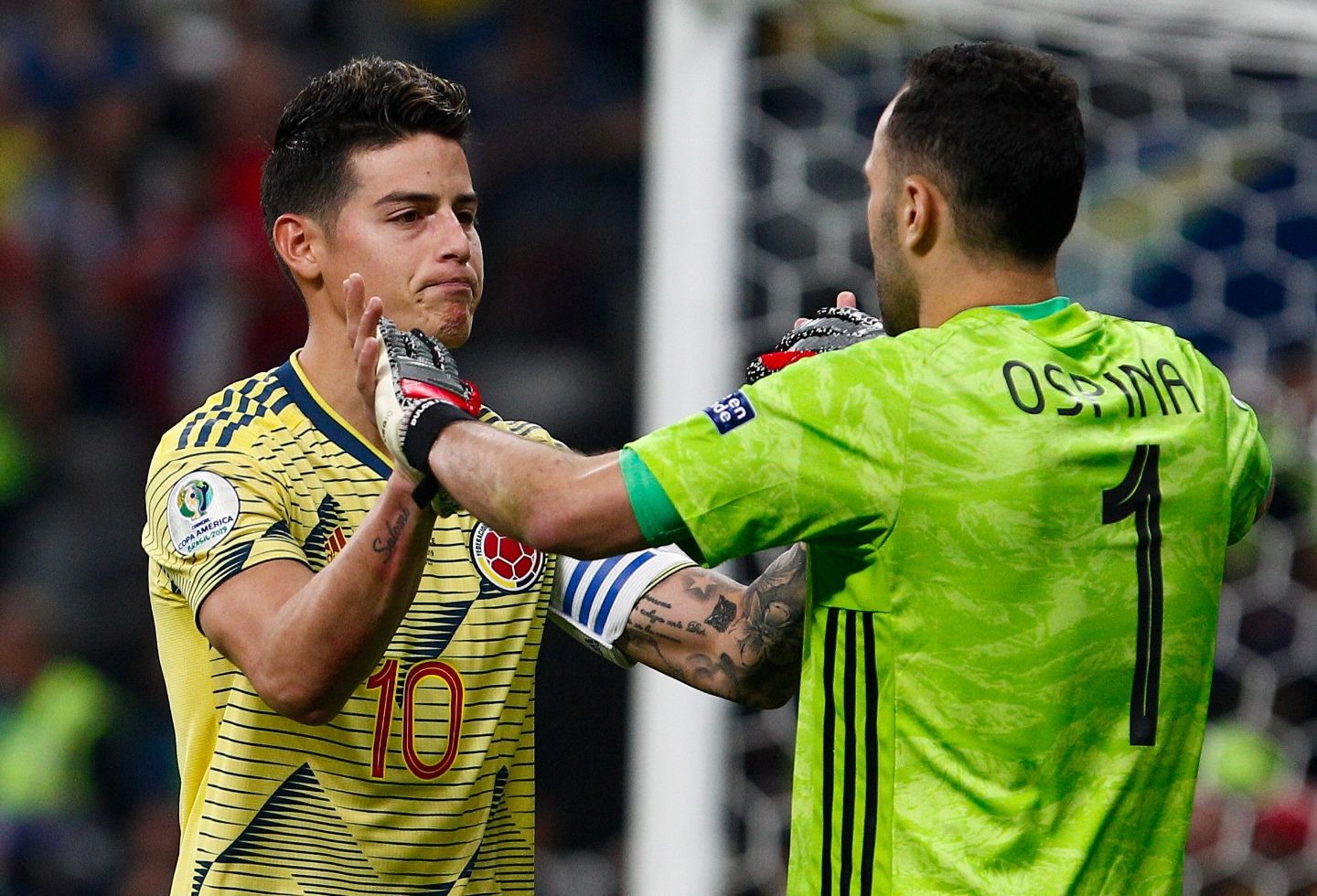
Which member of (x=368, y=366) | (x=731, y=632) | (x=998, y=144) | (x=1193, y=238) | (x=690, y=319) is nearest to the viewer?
(x=998, y=144)

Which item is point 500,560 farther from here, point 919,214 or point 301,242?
point 919,214

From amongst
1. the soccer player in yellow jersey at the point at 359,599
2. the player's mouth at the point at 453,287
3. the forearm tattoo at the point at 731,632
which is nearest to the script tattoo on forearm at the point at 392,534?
the soccer player in yellow jersey at the point at 359,599

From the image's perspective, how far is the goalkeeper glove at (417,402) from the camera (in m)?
2.26

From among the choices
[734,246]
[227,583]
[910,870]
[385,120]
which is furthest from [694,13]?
[910,870]

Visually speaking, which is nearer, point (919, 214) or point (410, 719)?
point (919, 214)

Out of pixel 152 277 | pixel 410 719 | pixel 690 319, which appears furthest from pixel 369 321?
pixel 152 277

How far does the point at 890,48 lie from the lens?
16.3 feet

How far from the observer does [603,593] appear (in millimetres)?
2840

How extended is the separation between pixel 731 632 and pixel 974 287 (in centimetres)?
76

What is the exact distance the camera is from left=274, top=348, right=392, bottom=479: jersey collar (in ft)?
8.83

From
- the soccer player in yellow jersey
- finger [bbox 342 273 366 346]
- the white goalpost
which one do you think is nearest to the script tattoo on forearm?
the soccer player in yellow jersey

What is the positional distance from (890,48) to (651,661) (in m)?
2.71

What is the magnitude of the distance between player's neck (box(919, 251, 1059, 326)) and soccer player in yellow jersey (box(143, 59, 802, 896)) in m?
0.59

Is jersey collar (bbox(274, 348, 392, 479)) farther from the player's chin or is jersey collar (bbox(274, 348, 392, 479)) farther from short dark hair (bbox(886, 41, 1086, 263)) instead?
short dark hair (bbox(886, 41, 1086, 263))
